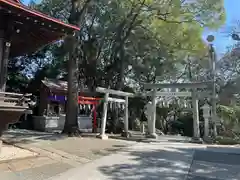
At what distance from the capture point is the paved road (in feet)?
18.6

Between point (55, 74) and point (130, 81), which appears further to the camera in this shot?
point (130, 81)

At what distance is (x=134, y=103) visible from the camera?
75.2 feet

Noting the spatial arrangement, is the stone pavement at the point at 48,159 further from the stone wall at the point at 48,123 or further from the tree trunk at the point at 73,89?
the stone wall at the point at 48,123

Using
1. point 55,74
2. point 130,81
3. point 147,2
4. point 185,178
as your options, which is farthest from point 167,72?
point 185,178

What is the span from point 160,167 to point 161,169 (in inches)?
7.4

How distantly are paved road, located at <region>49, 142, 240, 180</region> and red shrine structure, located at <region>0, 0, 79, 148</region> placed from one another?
2353 mm

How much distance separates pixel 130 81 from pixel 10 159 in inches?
663

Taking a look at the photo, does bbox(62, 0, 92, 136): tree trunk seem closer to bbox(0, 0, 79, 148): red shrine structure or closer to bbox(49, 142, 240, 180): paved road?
bbox(0, 0, 79, 148): red shrine structure

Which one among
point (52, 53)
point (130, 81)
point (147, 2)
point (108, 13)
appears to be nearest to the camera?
point (147, 2)

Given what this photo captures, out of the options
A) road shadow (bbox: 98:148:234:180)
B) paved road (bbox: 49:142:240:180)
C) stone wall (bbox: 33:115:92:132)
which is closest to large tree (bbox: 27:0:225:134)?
stone wall (bbox: 33:115:92:132)

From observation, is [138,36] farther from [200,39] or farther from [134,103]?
[134,103]

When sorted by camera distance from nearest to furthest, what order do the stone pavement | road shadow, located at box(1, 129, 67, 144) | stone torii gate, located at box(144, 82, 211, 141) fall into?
1. the stone pavement
2. road shadow, located at box(1, 129, 67, 144)
3. stone torii gate, located at box(144, 82, 211, 141)

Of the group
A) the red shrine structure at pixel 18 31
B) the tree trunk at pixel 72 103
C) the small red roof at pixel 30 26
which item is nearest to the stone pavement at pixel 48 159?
the red shrine structure at pixel 18 31

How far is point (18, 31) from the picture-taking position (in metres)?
7.68
